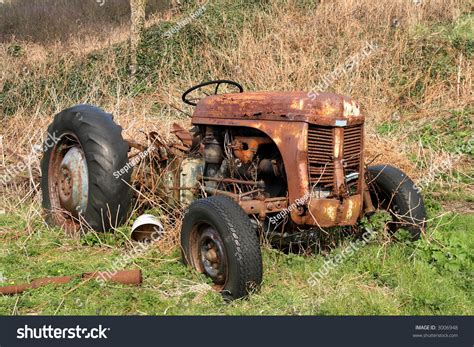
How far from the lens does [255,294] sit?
378 cm

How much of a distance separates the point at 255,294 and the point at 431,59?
7.64m

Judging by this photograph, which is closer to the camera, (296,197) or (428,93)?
(296,197)

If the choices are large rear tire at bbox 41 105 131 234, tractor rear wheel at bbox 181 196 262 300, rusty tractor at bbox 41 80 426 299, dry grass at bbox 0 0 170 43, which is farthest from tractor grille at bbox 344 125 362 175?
dry grass at bbox 0 0 170 43

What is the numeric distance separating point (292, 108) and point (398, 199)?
1376 mm

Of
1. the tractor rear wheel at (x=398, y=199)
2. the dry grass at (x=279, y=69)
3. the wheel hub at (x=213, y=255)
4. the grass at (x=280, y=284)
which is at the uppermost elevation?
the dry grass at (x=279, y=69)

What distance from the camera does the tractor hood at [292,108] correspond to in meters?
3.97

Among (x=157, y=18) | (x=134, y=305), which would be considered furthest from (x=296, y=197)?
(x=157, y=18)

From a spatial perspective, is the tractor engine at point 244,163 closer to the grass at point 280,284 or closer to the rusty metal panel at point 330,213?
the rusty metal panel at point 330,213

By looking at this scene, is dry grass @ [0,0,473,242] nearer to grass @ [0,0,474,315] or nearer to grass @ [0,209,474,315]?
grass @ [0,0,474,315]

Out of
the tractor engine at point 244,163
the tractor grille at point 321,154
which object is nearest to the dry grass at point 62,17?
the tractor engine at point 244,163

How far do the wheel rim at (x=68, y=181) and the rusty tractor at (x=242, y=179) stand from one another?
0.04 feet

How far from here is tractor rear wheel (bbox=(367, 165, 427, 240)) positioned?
15.2 feet

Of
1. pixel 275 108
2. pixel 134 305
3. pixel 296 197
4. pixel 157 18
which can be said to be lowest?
pixel 134 305
